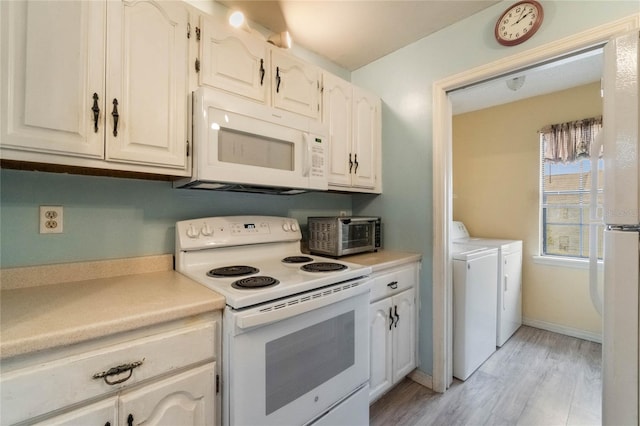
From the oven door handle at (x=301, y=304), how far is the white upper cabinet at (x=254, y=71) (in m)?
1.10

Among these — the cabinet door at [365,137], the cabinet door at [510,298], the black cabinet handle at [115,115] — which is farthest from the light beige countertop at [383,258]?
the black cabinet handle at [115,115]

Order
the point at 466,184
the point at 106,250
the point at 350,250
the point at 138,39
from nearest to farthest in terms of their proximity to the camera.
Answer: the point at 138,39 → the point at 106,250 → the point at 350,250 → the point at 466,184

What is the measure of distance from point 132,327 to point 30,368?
230 mm

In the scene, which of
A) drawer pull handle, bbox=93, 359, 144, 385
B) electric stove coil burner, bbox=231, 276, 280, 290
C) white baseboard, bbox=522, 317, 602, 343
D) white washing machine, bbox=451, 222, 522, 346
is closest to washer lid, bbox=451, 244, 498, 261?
white washing machine, bbox=451, 222, 522, 346

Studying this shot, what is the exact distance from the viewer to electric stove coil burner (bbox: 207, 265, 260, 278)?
4.35ft

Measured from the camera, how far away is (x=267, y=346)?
1094 millimetres

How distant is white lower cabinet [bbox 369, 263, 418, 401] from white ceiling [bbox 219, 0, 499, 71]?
65.1 inches

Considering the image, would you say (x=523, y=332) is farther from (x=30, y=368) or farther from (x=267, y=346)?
(x=30, y=368)

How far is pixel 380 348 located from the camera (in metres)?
1.74

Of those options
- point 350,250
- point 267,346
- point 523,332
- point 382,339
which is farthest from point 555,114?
point 267,346

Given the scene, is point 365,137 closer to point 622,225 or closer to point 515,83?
point 622,225

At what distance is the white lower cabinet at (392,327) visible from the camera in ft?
5.61

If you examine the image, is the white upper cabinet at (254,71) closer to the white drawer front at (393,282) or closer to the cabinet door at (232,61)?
the cabinet door at (232,61)

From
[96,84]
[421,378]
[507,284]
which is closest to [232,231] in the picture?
[96,84]
